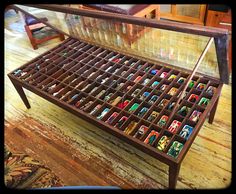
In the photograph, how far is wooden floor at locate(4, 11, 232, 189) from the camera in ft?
3.82

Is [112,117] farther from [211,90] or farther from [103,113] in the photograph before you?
[211,90]

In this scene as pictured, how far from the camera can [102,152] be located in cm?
132

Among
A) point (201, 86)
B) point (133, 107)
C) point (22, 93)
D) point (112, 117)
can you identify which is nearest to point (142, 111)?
point (133, 107)

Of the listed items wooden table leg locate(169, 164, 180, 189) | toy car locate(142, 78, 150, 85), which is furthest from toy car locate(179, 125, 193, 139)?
toy car locate(142, 78, 150, 85)

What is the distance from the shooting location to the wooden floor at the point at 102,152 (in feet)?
3.82

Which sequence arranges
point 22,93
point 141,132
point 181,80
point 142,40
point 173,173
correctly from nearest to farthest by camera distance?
point 173,173 → point 141,132 → point 181,80 → point 142,40 → point 22,93

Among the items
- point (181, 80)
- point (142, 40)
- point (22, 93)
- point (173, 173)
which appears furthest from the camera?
point (22, 93)

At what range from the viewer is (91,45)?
164 cm

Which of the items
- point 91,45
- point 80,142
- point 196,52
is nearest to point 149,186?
point 80,142

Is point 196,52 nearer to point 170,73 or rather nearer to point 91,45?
point 170,73

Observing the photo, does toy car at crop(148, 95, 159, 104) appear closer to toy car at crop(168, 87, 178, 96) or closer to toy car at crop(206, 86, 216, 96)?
toy car at crop(168, 87, 178, 96)

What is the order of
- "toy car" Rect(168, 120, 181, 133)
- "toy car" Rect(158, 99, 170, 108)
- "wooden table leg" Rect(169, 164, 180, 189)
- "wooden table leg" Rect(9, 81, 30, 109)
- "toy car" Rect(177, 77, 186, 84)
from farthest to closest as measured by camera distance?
"wooden table leg" Rect(9, 81, 30, 109)
"toy car" Rect(177, 77, 186, 84)
"toy car" Rect(158, 99, 170, 108)
"toy car" Rect(168, 120, 181, 133)
"wooden table leg" Rect(169, 164, 180, 189)

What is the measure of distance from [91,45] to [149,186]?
1052 millimetres
